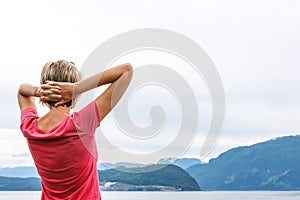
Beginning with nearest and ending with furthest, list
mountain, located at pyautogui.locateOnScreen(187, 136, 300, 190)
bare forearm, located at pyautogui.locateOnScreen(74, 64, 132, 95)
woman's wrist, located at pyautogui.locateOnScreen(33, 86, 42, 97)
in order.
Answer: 1. bare forearm, located at pyautogui.locateOnScreen(74, 64, 132, 95)
2. woman's wrist, located at pyautogui.locateOnScreen(33, 86, 42, 97)
3. mountain, located at pyautogui.locateOnScreen(187, 136, 300, 190)

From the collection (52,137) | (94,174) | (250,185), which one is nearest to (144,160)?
(94,174)

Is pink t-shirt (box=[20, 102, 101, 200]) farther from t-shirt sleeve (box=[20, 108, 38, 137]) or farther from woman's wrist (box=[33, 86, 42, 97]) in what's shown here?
woman's wrist (box=[33, 86, 42, 97])

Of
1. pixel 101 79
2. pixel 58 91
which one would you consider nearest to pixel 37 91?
pixel 58 91

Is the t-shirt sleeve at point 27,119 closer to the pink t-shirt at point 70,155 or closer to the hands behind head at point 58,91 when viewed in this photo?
the pink t-shirt at point 70,155

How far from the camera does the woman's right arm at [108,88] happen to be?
2252mm

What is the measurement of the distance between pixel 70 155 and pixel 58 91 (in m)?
0.30

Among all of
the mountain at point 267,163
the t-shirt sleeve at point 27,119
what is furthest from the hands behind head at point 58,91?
the mountain at point 267,163

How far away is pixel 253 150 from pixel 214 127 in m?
161

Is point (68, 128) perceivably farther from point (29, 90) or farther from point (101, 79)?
point (29, 90)

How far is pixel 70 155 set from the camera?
2.39 metres

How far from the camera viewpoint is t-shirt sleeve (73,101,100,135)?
229 cm

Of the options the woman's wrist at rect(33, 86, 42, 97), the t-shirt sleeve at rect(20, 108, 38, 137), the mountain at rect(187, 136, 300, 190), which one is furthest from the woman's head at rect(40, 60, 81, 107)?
the mountain at rect(187, 136, 300, 190)

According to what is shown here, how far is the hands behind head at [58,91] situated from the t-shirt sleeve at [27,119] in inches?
9.4

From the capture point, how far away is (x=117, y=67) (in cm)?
227
